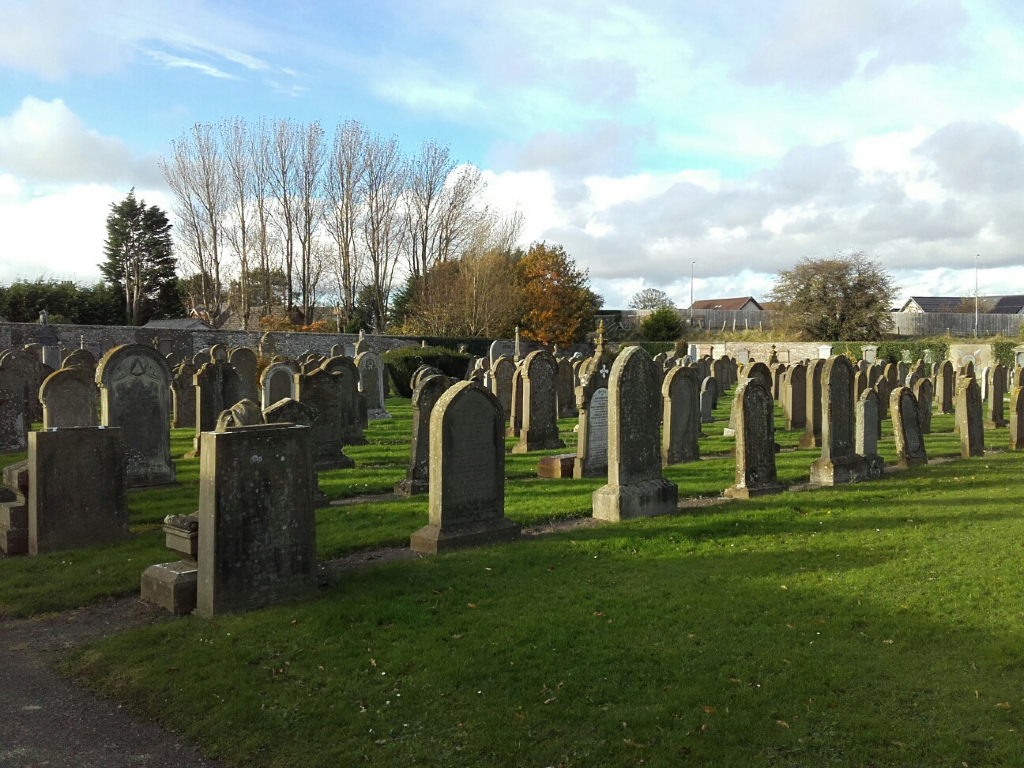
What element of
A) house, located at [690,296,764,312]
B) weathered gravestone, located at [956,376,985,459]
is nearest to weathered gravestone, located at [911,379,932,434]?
weathered gravestone, located at [956,376,985,459]

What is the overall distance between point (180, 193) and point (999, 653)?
169ft

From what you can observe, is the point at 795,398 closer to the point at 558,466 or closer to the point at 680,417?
the point at 680,417

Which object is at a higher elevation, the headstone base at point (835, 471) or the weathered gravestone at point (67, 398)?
the weathered gravestone at point (67, 398)

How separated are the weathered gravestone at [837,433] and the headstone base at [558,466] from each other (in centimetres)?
371

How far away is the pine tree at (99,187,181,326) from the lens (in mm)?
52750

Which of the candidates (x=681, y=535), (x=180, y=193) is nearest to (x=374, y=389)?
(x=681, y=535)

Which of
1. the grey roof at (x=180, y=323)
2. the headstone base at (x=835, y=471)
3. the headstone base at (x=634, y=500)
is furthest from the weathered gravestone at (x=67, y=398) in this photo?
the grey roof at (x=180, y=323)

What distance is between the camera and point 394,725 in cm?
448

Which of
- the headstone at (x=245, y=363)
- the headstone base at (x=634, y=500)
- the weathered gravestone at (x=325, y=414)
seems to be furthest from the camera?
the headstone at (x=245, y=363)

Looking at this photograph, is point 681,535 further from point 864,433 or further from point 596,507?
point 864,433

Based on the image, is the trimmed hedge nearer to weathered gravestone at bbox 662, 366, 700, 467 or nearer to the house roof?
weathered gravestone at bbox 662, 366, 700, 467

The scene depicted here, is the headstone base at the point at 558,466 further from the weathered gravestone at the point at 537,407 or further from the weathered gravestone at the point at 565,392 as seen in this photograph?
the weathered gravestone at the point at 565,392

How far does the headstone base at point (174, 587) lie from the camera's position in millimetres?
6367

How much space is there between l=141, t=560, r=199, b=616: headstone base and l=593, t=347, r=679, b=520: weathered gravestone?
15.9 feet
